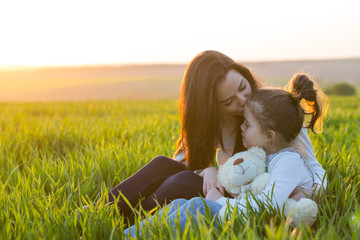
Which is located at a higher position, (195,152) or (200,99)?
(200,99)

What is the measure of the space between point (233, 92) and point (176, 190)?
2.31 ft

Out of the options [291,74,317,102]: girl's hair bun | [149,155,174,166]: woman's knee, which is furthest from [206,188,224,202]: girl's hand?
[291,74,317,102]: girl's hair bun

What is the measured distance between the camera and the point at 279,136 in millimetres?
2164

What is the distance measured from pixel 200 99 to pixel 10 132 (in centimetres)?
255

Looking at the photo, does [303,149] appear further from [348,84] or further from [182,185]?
[348,84]

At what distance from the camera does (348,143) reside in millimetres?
3779

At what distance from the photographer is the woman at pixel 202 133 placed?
2.29 meters

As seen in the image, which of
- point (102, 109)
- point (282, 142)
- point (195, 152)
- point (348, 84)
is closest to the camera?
point (282, 142)

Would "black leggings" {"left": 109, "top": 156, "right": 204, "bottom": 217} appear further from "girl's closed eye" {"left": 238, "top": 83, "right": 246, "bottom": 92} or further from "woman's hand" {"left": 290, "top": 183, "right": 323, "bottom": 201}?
"girl's closed eye" {"left": 238, "top": 83, "right": 246, "bottom": 92}

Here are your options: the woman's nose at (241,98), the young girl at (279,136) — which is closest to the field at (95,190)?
the young girl at (279,136)

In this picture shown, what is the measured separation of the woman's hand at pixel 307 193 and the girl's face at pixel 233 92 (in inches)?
25.5

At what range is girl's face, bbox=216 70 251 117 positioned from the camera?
2464 millimetres

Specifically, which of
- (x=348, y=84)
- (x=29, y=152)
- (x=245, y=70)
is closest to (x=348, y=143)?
(x=245, y=70)

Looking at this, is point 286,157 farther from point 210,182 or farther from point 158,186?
point 158,186
